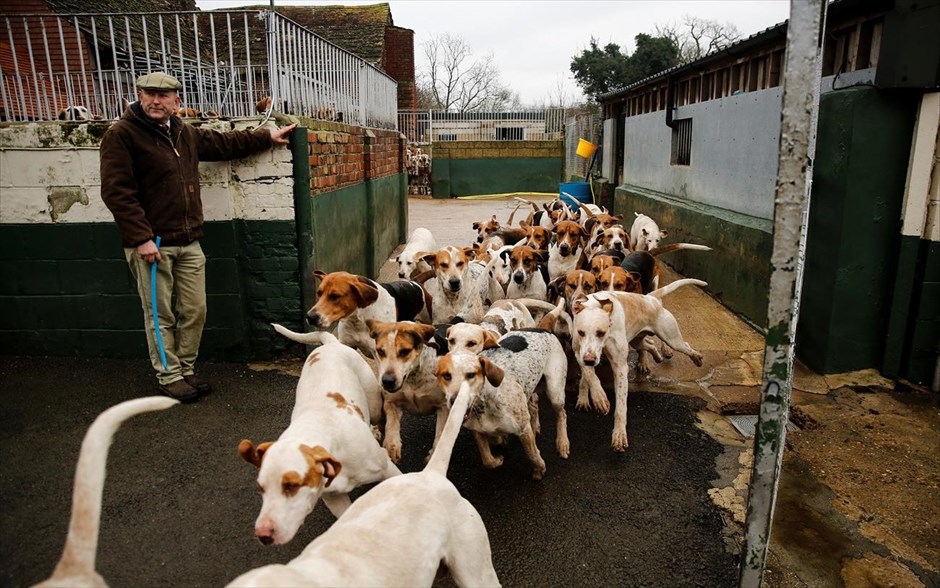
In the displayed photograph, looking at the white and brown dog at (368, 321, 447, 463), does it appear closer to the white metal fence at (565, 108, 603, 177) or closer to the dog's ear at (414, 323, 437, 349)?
the dog's ear at (414, 323, 437, 349)

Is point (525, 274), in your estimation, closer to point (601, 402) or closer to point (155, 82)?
point (601, 402)

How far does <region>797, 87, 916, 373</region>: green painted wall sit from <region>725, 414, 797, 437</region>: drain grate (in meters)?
1.08

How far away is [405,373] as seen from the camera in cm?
388

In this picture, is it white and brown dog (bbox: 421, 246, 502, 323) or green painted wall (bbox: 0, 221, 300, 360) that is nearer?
green painted wall (bbox: 0, 221, 300, 360)

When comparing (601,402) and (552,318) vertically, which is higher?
(552,318)

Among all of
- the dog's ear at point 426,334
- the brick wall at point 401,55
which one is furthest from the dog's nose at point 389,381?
the brick wall at point 401,55

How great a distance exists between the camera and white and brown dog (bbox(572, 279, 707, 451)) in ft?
14.7

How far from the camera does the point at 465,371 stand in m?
3.47

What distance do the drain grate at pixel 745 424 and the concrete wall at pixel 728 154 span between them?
7.75ft

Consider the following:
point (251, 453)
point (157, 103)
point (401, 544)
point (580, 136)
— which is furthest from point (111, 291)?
point (580, 136)

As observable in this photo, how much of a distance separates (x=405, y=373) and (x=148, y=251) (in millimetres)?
2294

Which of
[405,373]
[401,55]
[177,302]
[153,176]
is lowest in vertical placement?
[405,373]

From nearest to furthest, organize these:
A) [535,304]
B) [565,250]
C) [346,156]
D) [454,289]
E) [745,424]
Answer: [745,424] < [535,304] < [454,289] < [565,250] < [346,156]

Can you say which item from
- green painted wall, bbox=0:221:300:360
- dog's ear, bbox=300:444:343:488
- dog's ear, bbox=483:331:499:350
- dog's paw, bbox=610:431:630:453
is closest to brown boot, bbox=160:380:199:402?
green painted wall, bbox=0:221:300:360
